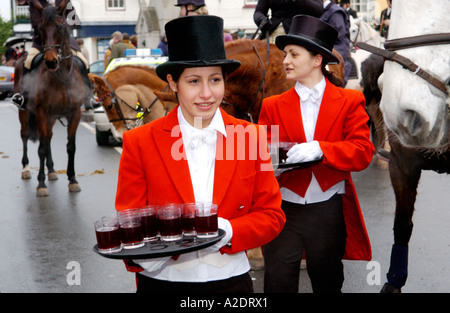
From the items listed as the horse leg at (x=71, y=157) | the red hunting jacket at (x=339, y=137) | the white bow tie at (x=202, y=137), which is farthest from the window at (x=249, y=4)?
the white bow tie at (x=202, y=137)

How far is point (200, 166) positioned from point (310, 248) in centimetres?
145

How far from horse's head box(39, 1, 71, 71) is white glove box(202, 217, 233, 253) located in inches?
287

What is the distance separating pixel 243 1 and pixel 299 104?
36054mm

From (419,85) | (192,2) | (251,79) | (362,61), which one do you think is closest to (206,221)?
(419,85)

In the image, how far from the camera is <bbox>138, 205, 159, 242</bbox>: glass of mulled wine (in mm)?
2809

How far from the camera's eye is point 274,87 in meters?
6.43

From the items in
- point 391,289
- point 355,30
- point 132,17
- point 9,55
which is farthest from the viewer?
point 132,17

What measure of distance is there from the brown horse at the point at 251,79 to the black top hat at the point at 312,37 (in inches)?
71.9

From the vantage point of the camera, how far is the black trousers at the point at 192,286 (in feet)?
9.86

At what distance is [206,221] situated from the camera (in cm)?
275

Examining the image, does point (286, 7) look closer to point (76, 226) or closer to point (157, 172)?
point (76, 226)

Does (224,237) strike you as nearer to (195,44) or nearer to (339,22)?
(195,44)
